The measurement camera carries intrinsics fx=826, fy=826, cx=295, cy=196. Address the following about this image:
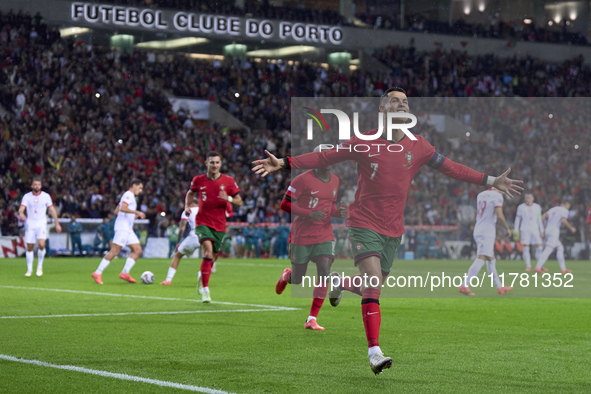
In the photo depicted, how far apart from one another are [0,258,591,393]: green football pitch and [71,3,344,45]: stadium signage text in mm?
22820

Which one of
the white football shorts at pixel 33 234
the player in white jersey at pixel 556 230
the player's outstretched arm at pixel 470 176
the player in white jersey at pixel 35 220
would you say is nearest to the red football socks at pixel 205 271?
the player's outstretched arm at pixel 470 176

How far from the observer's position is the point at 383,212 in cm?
726

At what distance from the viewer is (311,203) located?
32.7 ft

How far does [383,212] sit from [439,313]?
480 cm

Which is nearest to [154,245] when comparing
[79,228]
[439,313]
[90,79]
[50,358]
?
[79,228]

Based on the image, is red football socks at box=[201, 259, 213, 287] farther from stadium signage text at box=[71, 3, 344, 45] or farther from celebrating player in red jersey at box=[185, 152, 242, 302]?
stadium signage text at box=[71, 3, 344, 45]

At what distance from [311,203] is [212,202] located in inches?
130

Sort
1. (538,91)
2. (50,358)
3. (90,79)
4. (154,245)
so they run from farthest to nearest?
(538,91) < (90,79) < (154,245) < (50,358)

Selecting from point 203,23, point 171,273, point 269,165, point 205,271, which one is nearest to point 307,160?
point 269,165

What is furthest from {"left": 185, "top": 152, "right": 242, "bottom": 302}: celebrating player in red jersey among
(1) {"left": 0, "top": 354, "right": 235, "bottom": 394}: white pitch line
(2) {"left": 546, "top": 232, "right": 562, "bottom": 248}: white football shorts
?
(2) {"left": 546, "top": 232, "right": 562, "bottom": 248}: white football shorts

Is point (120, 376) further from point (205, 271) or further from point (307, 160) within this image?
point (205, 271)

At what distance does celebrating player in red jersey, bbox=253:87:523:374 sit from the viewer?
7.05m

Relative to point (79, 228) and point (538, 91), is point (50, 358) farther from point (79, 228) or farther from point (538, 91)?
point (538, 91)

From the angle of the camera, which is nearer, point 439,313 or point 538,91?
point 439,313
